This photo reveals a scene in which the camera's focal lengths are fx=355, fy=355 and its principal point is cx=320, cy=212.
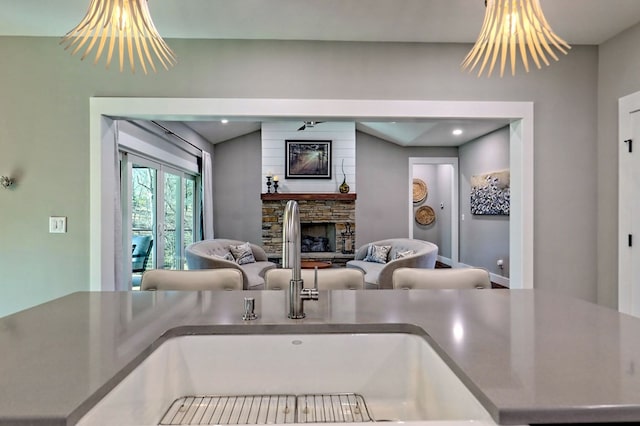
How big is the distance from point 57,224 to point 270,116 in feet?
5.96

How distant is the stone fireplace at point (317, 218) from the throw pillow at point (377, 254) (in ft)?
3.68

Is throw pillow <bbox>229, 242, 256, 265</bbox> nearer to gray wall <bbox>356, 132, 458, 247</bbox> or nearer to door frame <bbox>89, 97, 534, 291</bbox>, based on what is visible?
door frame <bbox>89, 97, 534, 291</bbox>

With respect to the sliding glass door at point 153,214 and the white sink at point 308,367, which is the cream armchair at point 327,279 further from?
the sliding glass door at point 153,214

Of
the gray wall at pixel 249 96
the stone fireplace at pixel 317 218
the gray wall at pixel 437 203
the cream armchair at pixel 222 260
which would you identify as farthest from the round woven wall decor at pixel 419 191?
the gray wall at pixel 249 96

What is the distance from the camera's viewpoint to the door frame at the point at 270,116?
2.70 m

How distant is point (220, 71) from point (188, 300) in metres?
2.08

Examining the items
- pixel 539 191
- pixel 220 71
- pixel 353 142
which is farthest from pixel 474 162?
pixel 220 71

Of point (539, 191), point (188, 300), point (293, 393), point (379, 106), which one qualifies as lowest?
point (293, 393)

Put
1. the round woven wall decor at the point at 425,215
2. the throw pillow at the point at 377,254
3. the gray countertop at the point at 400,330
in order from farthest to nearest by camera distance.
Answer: the round woven wall decor at the point at 425,215
the throw pillow at the point at 377,254
the gray countertop at the point at 400,330

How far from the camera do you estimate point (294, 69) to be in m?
2.79

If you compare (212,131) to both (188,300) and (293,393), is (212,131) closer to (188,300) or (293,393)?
(188,300)

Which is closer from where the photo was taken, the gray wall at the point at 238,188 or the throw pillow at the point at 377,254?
the throw pillow at the point at 377,254

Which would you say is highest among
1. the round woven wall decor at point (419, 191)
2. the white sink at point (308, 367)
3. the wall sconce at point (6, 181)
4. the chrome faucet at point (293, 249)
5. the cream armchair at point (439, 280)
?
the round woven wall decor at point (419, 191)

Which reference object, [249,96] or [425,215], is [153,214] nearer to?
[249,96]
